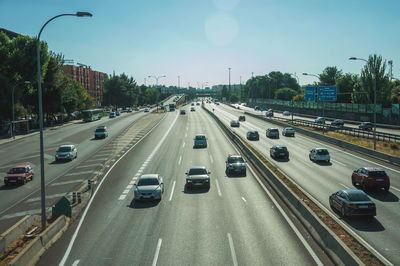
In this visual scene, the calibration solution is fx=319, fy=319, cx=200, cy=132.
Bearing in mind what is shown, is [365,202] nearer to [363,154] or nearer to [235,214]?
[235,214]

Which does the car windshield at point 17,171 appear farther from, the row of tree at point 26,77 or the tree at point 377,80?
the tree at point 377,80

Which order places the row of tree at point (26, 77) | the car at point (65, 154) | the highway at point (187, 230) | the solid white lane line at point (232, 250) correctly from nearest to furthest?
the solid white lane line at point (232, 250)
the highway at point (187, 230)
the car at point (65, 154)
the row of tree at point (26, 77)

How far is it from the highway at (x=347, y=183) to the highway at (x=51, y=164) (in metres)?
18.2

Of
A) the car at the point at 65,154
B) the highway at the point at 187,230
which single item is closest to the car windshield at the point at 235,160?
the highway at the point at 187,230

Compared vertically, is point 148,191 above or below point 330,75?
below

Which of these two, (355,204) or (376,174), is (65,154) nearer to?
(355,204)

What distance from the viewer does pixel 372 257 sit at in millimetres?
11086

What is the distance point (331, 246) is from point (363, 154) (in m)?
28.7

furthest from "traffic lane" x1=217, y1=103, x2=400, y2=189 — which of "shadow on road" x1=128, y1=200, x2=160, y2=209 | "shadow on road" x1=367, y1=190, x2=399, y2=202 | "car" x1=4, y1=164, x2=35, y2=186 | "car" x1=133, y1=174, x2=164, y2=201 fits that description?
"car" x1=4, y1=164, x2=35, y2=186

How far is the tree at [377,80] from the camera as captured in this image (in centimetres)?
7694

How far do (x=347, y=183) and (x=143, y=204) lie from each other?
15159 mm

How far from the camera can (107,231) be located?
50.8 ft

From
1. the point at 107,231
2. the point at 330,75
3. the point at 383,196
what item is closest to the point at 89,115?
the point at 107,231

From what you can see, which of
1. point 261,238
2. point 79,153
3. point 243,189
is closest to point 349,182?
point 243,189
